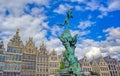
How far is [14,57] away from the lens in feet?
141

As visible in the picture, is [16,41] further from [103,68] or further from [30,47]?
[103,68]

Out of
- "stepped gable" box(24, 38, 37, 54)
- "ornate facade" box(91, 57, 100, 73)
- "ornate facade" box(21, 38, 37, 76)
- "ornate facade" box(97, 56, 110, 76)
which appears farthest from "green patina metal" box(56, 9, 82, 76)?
"ornate facade" box(97, 56, 110, 76)

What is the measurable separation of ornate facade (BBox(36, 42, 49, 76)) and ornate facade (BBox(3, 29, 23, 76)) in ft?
17.8

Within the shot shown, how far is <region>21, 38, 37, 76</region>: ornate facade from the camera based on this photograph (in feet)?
143

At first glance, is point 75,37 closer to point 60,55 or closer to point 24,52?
point 24,52

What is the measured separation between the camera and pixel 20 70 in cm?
4281

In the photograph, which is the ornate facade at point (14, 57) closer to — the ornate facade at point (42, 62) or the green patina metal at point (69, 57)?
the ornate facade at point (42, 62)

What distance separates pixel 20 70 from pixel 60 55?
1350 centimetres

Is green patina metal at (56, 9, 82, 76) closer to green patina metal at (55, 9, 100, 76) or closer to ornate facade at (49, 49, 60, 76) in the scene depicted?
green patina metal at (55, 9, 100, 76)

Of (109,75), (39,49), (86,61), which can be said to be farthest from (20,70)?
(109,75)

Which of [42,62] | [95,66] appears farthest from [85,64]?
[42,62]

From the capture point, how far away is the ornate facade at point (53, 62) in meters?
47.7

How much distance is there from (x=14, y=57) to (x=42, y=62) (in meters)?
8.08

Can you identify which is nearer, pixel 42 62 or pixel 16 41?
pixel 16 41
